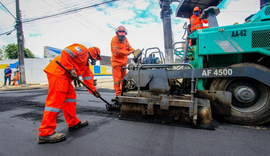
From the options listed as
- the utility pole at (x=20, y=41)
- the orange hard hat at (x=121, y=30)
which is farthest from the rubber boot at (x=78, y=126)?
the utility pole at (x=20, y=41)

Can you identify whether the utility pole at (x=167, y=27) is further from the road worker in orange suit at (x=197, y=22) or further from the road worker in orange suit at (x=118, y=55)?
the road worker in orange suit at (x=118, y=55)

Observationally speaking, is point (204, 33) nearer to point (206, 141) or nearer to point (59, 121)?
point (206, 141)

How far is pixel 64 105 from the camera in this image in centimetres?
232

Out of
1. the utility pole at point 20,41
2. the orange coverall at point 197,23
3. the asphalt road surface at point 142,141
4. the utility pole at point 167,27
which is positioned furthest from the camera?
the utility pole at point 20,41

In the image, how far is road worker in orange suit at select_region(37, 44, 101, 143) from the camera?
199 centimetres

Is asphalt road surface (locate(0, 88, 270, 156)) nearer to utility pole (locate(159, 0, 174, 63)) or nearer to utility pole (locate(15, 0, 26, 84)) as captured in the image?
utility pole (locate(159, 0, 174, 63))

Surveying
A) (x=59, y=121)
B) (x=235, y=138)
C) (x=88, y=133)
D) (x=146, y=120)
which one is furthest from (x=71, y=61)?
(x=235, y=138)

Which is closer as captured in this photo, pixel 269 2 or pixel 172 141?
pixel 172 141

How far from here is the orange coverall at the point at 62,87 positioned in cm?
200

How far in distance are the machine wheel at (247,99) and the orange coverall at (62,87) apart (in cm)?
249

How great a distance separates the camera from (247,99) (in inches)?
92.3

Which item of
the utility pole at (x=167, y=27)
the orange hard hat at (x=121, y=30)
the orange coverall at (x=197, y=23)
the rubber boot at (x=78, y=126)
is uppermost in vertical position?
the utility pole at (x=167, y=27)

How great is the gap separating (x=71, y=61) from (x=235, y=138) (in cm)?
271

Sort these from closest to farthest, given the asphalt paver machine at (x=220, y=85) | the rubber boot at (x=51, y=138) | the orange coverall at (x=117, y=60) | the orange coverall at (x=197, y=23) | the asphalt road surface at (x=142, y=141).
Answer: the asphalt road surface at (x=142, y=141)
the rubber boot at (x=51, y=138)
the asphalt paver machine at (x=220, y=85)
the orange coverall at (x=117, y=60)
the orange coverall at (x=197, y=23)
